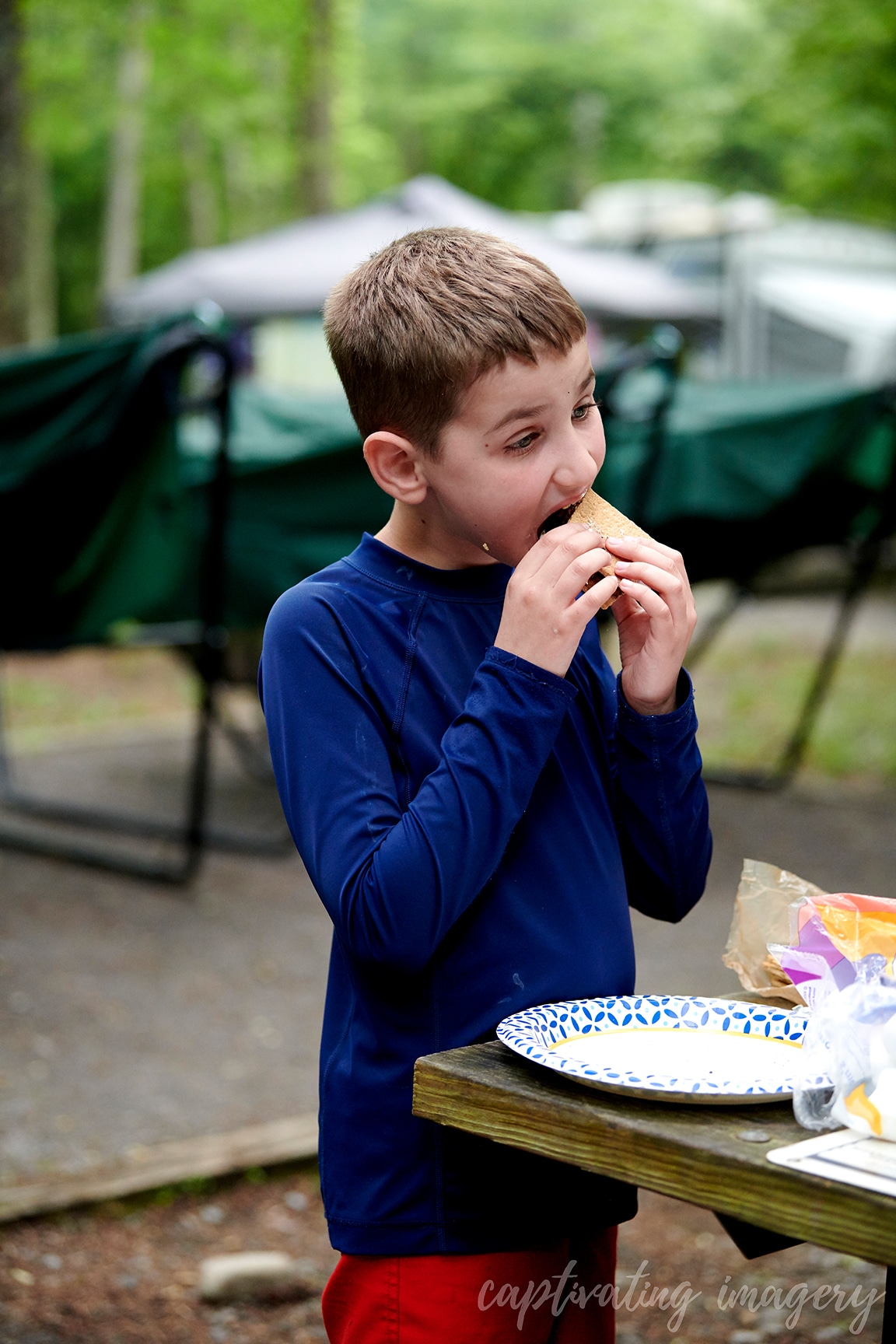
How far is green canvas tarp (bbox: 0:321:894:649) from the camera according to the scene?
546 centimetres

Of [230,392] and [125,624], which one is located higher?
[230,392]

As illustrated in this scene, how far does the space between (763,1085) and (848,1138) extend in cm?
10

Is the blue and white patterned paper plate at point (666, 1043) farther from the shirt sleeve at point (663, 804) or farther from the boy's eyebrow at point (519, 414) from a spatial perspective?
the boy's eyebrow at point (519, 414)

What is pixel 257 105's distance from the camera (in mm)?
20984

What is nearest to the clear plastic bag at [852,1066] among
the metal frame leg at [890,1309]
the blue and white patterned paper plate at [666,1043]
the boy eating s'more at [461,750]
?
the blue and white patterned paper plate at [666,1043]

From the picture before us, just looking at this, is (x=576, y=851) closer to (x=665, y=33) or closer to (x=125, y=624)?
(x=125, y=624)

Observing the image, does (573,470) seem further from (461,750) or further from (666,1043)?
(666,1043)

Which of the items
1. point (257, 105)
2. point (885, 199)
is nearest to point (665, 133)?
point (257, 105)

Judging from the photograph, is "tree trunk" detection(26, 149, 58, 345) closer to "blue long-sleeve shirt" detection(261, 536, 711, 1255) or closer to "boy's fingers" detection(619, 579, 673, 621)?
"blue long-sleeve shirt" detection(261, 536, 711, 1255)

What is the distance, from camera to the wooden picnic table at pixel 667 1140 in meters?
1.10

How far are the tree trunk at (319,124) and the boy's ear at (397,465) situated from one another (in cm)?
1620

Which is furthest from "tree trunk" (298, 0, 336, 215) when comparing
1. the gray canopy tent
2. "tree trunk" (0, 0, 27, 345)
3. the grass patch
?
the grass patch

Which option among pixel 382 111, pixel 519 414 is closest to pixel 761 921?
pixel 519 414

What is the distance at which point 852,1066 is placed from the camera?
122cm
